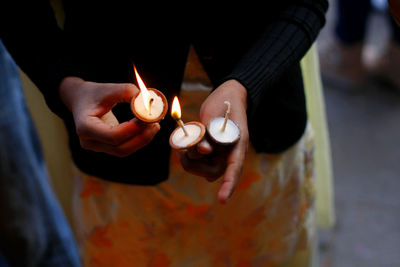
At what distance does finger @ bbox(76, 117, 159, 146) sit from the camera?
0.53 m

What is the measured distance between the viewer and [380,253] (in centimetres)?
156

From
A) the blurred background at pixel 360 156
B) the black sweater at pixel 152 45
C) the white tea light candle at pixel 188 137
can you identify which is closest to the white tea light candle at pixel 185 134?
the white tea light candle at pixel 188 137

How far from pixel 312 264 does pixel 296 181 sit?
0.27 m

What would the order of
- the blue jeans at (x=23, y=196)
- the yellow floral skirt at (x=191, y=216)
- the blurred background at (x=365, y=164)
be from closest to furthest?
the yellow floral skirt at (x=191, y=216), the blue jeans at (x=23, y=196), the blurred background at (x=365, y=164)

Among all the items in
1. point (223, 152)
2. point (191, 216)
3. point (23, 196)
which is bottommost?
point (23, 196)

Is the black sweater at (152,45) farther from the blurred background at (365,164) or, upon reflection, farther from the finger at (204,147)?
the blurred background at (365,164)

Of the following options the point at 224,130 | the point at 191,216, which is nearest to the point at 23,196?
the point at 191,216

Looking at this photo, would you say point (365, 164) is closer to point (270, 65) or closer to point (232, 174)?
point (270, 65)

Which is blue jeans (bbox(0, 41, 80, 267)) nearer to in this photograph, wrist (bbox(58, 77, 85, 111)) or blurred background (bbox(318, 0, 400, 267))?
wrist (bbox(58, 77, 85, 111))

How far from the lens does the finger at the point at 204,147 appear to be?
1.68 ft

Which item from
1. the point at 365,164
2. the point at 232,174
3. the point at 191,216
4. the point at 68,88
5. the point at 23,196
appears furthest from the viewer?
the point at 365,164

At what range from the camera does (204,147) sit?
511mm

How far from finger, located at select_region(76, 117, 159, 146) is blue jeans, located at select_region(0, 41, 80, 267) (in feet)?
1.67

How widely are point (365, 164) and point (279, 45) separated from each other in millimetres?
1497
